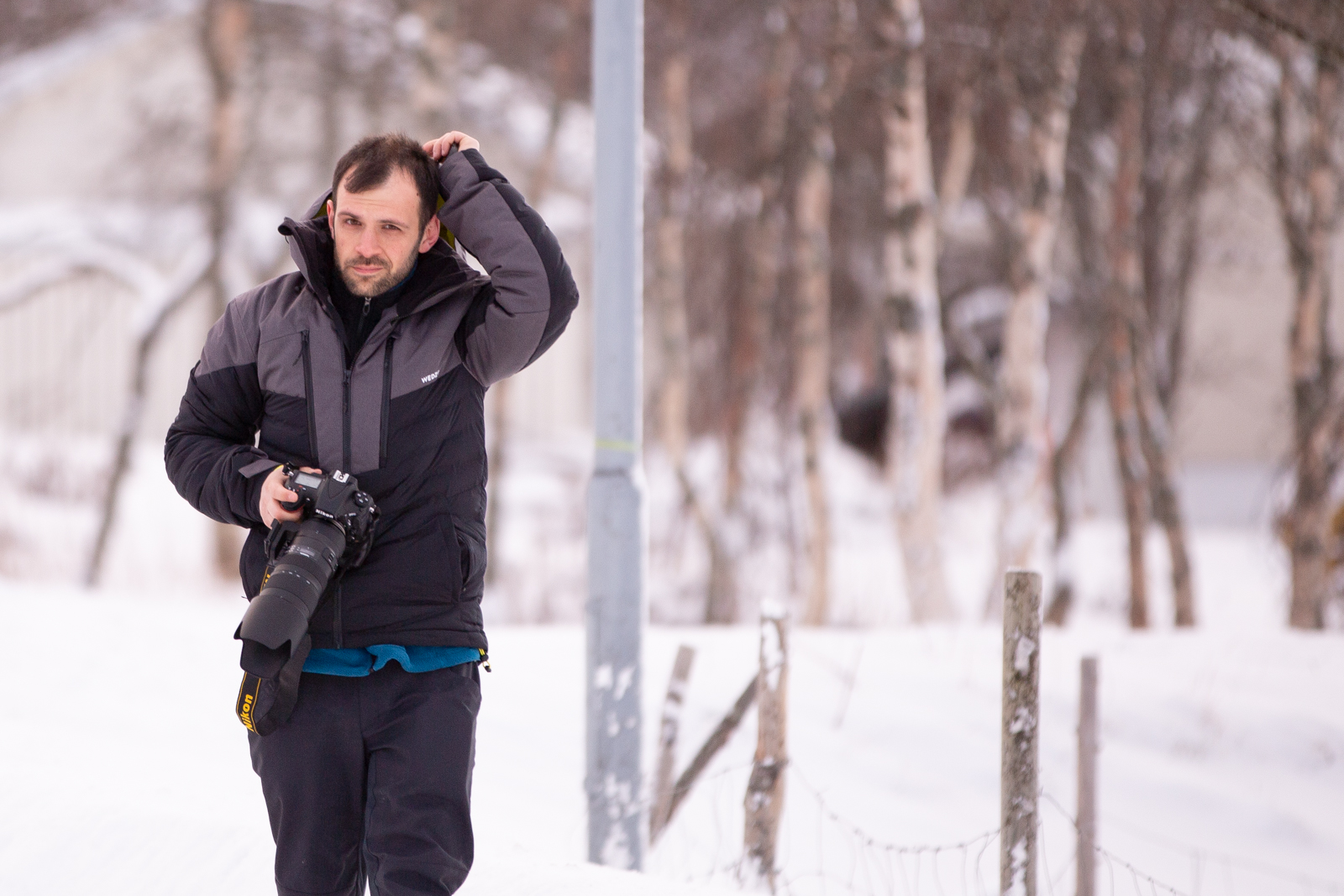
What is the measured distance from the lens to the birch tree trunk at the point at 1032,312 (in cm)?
845

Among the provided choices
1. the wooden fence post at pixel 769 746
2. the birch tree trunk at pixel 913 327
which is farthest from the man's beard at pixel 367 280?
the birch tree trunk at pixel 913 327

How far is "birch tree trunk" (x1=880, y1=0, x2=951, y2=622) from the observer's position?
8219 millimetres

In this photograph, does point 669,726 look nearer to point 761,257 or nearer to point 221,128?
point 761,257

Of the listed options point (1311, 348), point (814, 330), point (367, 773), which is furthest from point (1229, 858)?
point (814, 330)

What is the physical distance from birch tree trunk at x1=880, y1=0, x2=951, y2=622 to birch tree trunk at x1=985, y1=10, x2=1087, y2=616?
511 mm

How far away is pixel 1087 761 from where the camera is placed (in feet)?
12.9

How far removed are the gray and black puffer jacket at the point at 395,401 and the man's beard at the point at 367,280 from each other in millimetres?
38

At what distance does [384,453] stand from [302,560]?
26 centimetres

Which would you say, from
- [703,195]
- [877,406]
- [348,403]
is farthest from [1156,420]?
[348,403]

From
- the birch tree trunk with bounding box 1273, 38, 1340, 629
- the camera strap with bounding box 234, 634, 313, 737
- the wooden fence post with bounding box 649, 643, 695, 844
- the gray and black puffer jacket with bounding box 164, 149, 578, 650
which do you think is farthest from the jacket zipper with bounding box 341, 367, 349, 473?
the birch tree trunk with bounding box 1273, 38, 1340, 629

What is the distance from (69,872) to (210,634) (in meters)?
3.63

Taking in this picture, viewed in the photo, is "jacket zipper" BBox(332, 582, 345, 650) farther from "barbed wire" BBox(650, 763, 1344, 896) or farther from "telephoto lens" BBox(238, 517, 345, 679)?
"barbed wire" BBox(650, 763, 1344, 896)

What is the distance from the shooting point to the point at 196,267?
10742 mm

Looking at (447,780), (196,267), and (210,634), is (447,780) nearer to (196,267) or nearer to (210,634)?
(210,634)
